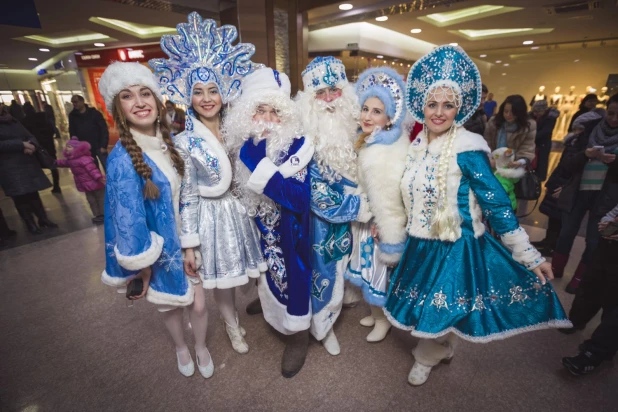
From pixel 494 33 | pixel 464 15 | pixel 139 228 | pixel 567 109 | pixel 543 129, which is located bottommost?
pixel 139 228

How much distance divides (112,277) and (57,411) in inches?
37.5

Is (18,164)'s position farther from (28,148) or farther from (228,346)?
(228,346)

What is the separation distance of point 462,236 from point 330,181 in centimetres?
76

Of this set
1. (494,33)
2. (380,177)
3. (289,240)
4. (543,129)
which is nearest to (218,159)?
(289,240)

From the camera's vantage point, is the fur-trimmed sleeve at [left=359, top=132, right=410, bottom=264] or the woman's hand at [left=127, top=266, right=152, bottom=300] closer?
the woman's hand at [left=127, top=266, right=152, bottom=300]

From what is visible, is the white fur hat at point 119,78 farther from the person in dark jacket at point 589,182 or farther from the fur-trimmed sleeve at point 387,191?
the person in dark jacket at point 589,182

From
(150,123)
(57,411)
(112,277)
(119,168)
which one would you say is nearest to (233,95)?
(150,123)

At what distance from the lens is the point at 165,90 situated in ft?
5.45

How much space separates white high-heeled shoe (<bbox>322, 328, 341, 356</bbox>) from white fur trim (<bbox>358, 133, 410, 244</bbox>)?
32.9 inches

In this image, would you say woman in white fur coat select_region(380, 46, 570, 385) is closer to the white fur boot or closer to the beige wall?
the white fur boot

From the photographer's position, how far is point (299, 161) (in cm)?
154

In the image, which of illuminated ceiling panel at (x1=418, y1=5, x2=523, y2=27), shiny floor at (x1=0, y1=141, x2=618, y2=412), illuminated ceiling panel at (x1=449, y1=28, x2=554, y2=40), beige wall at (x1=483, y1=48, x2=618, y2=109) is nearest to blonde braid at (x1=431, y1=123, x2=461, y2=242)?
shiny floor at (x1=0, y1=141, x2=618, y2=412)

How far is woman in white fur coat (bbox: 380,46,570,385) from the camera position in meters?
1.38

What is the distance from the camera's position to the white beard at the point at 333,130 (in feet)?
5.41
